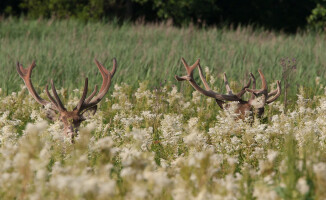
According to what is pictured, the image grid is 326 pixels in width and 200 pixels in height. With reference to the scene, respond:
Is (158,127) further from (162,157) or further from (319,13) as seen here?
(319,13)

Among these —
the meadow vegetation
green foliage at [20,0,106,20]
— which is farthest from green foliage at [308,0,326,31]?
green foliage at [20,0,106,20]

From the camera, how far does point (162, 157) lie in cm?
574

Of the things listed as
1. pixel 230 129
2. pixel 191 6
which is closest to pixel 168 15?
pixel 191 6

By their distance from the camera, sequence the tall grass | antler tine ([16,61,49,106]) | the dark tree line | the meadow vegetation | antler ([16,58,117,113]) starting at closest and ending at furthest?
the meadow vegetation → antler ([16,58,117,113]) → antler tine ([16,61,49,106]) → the tall grass → the dark tree line

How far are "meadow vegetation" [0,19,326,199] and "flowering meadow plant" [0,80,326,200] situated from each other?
0.04 feet

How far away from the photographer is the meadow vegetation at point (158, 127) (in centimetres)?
318

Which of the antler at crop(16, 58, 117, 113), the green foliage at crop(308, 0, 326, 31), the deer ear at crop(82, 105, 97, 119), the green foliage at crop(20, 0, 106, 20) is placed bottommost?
the green foliage at crop(20, 0, 106, 20)

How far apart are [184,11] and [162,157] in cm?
1701

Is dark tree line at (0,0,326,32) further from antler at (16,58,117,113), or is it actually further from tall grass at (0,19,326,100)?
antler at (16,58,117,113)

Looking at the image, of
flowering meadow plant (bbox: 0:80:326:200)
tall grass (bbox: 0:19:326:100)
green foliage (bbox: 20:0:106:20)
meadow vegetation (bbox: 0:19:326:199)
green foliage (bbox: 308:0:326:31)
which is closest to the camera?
flowering meadow plant (bbox: 0:80:326:200)

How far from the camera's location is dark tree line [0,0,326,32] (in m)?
22.1

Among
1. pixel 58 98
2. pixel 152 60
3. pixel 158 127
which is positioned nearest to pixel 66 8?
pixel 152 60

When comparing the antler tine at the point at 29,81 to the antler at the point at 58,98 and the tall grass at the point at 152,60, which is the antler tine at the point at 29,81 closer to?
the antler at the point at 58,98

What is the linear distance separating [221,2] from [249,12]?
139 cm
